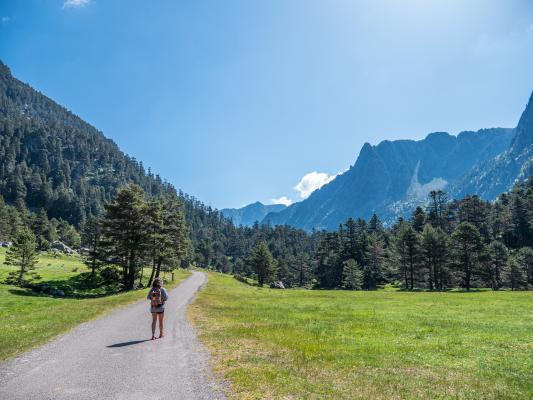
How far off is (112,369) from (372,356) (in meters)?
10.6

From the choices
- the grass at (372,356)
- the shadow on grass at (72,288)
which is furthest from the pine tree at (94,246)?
the grass at (372,356)

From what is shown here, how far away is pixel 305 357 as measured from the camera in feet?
49.3

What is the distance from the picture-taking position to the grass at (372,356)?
36.9 ft

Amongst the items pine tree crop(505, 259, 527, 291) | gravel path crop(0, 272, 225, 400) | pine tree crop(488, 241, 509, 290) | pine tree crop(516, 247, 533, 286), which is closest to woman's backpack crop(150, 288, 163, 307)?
gravel path crop(0, 272, 225, 400)

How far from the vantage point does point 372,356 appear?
15.6 metres

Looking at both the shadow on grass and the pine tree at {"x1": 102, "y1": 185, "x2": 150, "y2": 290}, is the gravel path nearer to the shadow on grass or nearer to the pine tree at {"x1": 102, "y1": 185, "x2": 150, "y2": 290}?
the pine tree at {"x1": 102, "y1": 185, "x2": 150, "y2": 290}

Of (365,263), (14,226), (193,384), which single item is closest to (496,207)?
(365,263)

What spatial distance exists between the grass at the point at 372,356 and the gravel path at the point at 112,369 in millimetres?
1128

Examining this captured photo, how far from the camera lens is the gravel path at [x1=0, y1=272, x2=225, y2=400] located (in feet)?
34.5

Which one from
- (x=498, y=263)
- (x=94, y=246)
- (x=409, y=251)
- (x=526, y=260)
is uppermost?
(x=409, y=251)

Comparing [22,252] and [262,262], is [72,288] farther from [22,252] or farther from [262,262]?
[262,262]

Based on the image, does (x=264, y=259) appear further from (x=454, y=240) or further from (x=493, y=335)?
(x=493, y=335)

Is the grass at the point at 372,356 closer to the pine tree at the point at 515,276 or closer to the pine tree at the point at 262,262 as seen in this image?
the pine tree at the point at 515,276

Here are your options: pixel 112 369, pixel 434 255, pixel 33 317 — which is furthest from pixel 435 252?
pixel 112 369
